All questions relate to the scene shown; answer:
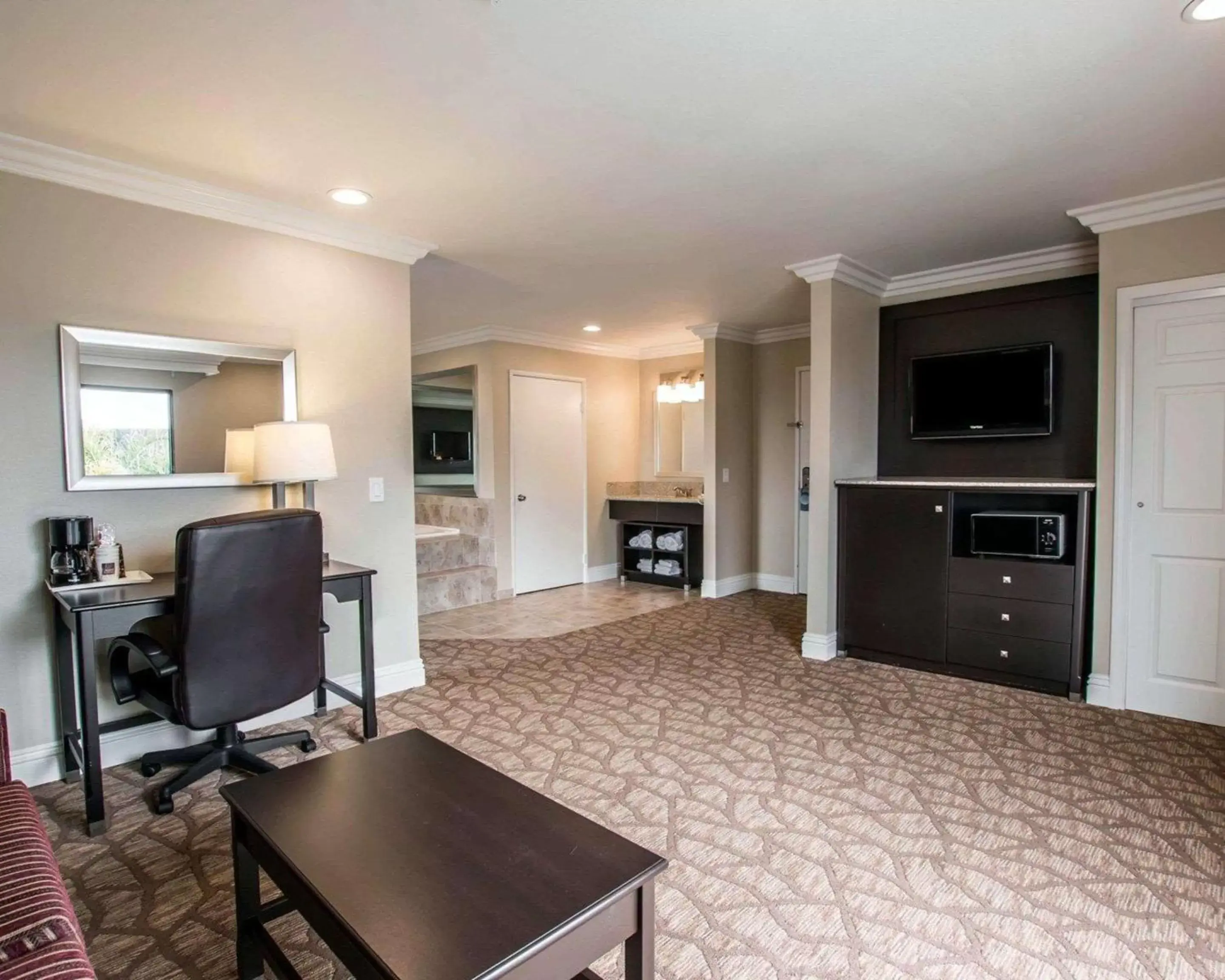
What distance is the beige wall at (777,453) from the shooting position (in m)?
6.13

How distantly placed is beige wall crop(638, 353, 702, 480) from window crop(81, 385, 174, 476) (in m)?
4.82

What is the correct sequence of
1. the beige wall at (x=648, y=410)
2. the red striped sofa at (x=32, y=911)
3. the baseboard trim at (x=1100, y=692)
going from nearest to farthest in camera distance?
the red striped sofa at (x=32, y=911) → the baseboard trim at (x=1100, y=692) → the beige wall at (x=648, y=410)

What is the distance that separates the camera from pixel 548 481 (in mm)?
6395

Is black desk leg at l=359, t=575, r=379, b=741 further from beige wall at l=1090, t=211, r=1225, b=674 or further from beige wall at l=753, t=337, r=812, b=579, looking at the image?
beige wall at l=753, t=337, r=812, b=579

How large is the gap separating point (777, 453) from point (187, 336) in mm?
4792

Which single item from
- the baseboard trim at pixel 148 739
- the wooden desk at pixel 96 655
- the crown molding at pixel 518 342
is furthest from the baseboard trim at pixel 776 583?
the wooden desk at pixel 96 655

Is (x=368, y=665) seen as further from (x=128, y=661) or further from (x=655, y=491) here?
(x=655, y=491)

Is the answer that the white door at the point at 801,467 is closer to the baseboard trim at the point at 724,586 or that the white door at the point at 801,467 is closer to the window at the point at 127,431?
the baseboard trim at the point at 724,586

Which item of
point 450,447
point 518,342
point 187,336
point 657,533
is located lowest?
point 657,533

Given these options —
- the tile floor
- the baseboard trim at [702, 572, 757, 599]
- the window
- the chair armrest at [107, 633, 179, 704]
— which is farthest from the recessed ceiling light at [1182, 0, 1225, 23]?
the baseboard trim at [702, 572, 757, 599]

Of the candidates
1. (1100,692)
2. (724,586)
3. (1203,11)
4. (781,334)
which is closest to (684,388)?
(781,334)

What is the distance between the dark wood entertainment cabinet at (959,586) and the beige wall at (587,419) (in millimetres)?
3082

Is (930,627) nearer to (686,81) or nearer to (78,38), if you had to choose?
(686,81)

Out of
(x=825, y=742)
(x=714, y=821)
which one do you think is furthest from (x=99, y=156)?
(x=825, y=742)
